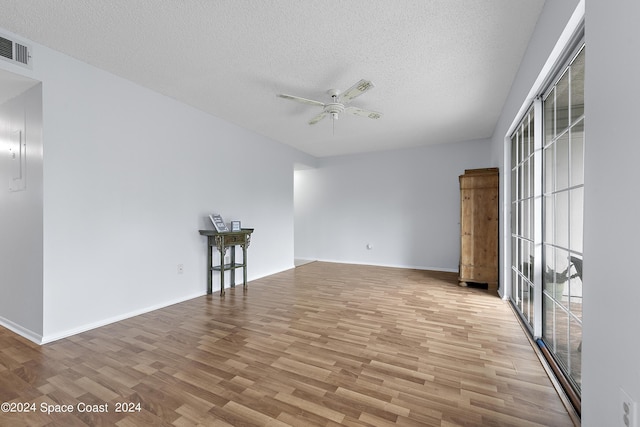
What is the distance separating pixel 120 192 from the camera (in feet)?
9.65

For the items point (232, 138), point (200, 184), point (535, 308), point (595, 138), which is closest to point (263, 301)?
point (200, 184)

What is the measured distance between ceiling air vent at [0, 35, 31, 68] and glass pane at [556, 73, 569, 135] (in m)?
4.09

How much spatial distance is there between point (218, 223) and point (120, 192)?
4.15 ft

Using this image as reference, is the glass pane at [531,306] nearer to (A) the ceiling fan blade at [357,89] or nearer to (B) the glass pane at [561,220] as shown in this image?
(B) the glass pane at [561,220]

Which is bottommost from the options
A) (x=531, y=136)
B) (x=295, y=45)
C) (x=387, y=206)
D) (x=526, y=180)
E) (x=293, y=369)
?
(x=293, y=369)

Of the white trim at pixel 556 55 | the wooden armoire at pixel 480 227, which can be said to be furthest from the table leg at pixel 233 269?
the white trim at pixel 556 55

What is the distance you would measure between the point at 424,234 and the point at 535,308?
3.43 meters

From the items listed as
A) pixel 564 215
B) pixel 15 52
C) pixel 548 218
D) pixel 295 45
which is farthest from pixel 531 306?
pixel 15 52

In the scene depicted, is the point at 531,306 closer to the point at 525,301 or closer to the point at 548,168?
the point at 525,301

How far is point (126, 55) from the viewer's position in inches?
99.1

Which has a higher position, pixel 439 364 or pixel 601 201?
pixel 601 201

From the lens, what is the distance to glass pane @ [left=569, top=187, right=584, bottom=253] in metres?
1.57

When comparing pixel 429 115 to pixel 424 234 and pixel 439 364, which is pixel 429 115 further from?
pixel 439 364

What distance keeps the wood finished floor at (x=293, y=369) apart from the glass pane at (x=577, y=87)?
1.71m
